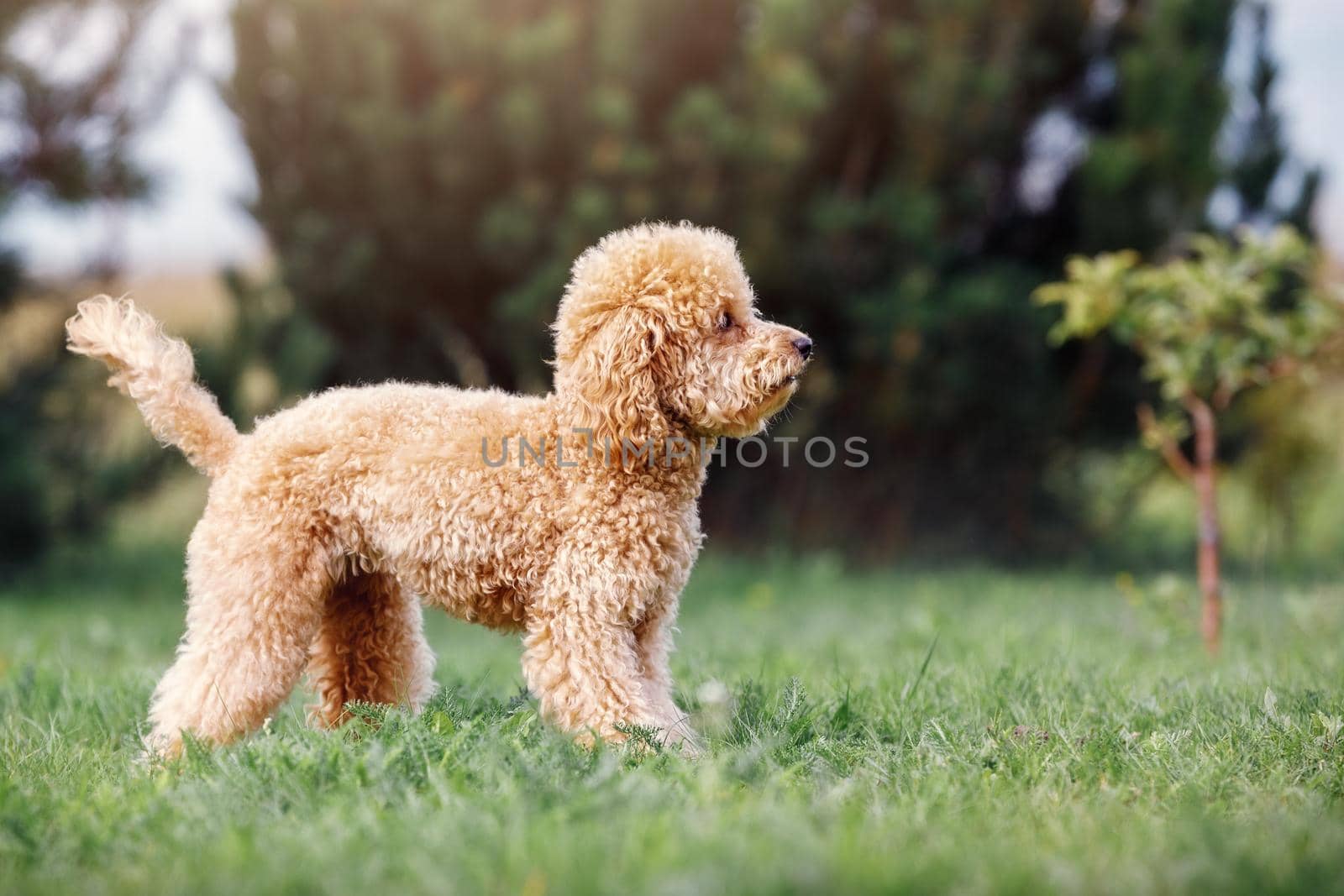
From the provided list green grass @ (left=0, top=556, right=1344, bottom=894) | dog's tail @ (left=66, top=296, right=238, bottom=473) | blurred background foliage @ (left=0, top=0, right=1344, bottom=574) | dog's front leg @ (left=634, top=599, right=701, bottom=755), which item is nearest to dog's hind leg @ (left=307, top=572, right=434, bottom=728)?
green grass @ (left=0, top=556, right=1344, bottom=894)

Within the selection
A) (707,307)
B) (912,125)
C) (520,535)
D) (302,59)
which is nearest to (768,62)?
(912,125)

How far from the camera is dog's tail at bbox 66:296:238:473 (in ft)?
12.1

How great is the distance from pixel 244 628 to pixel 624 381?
135cm

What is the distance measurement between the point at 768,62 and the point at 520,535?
6135 millimetres

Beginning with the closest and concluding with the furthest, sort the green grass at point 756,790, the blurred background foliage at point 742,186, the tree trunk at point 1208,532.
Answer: the green grass at point 756,790 → the tree trunk at point 1208,532 → the blurred background foliage at point 742,186

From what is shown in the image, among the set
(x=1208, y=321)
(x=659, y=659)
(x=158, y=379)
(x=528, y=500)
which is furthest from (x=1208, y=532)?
(x=158, y=379)

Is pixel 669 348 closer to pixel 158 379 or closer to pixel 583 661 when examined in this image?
pixel 583 661

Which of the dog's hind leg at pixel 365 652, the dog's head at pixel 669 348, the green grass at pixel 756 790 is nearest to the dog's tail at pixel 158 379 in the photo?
the dog's hind leg at pixel 365 652

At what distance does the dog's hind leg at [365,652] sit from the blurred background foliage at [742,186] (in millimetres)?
4679

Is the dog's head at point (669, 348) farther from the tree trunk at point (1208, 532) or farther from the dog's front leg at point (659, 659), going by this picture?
the tree trunk at point (1208, 532)

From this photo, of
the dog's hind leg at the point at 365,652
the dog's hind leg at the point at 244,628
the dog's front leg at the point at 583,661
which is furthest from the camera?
the dog's hind leg at the point at 365,652

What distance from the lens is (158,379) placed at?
3689 millimetres

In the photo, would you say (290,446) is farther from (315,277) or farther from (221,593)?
(315,277)

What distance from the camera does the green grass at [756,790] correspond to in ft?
7.66
